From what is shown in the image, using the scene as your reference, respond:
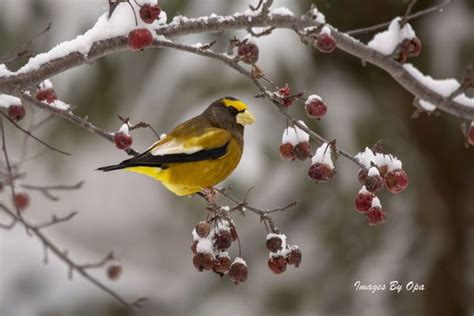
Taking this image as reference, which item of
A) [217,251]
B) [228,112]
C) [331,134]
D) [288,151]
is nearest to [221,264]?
[217,251]

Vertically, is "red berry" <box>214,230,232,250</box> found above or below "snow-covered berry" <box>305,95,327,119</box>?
below

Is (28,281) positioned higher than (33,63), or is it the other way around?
(28,281)

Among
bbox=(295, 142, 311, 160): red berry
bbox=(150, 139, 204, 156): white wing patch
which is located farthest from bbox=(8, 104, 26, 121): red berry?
bbox=(295, 142, 311, 160): red berry

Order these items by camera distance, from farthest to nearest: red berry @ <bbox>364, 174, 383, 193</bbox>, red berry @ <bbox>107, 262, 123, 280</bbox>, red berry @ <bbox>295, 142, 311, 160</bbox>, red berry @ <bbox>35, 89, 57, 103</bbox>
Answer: red berry @ <bbox>107, 262, 123, 280</bbox> → red berry @ <bbox>35, 89, 57, 103</bbox> → red berry @ <bbox>295, 142, 311, 160</bbox> → red berry @ <bbox>364, 174, 383, 193</bbox>

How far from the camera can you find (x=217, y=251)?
4.94 ft

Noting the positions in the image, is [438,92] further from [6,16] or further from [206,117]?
[6,16]

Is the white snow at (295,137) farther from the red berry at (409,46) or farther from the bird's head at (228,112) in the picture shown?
the bird's head at (228,112)

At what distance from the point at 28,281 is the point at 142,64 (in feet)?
9.26

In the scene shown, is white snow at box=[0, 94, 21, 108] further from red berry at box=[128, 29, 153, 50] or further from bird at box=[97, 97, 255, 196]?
red berry at box=[128, 29, 153, 50]

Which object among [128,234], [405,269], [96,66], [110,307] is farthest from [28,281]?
[405,269]

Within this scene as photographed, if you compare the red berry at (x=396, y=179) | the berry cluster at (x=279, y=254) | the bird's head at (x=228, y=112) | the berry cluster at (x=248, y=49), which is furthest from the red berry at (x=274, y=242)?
the bird's head at (x=228, y=112)

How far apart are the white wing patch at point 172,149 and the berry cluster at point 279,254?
17.5 inches

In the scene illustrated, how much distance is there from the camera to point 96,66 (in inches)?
163

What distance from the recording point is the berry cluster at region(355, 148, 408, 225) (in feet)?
4.61
